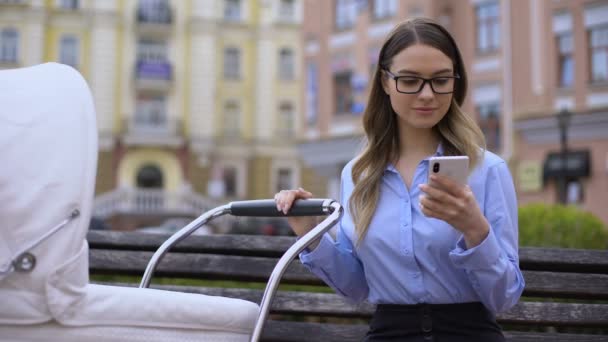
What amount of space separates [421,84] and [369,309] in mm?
1155

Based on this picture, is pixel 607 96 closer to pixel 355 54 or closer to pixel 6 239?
pixel 355 54

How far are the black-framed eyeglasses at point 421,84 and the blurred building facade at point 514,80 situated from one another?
17073 millimetres

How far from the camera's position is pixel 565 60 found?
21531 mm

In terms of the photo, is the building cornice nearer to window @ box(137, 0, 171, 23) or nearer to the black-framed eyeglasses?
the black-framed eyeglasses

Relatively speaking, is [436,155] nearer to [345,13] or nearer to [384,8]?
[384,8]

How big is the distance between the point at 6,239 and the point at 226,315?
612 mm

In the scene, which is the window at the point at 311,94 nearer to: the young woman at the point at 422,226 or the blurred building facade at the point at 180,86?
the blurred building facade at the point at 180,86

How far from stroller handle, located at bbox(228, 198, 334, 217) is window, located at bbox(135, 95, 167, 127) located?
36.9 metres

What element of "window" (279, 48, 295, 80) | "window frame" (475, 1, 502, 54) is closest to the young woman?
"window frame" (475, 1, 502, 54)

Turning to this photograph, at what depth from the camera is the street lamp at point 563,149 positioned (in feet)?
54.5

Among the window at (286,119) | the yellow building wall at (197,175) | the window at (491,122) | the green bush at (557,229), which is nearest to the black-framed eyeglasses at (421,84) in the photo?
the green bush at (557,229)

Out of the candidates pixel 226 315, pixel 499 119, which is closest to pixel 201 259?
pixel 226 315

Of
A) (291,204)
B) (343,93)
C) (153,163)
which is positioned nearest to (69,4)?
(153,163)

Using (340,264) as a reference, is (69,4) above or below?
above
